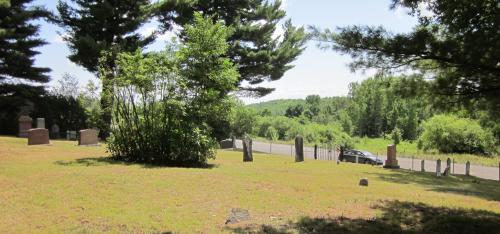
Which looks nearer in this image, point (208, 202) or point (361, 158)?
point (208, 202)

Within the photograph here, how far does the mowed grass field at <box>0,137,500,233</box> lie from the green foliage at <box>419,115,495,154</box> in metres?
36.5

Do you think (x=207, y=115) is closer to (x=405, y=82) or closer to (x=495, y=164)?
(x=405, y=82)

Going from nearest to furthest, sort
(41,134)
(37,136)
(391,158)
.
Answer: (37,136), (41,134), (391,158)

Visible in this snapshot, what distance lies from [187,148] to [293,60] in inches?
868

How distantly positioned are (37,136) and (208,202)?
15723 mm

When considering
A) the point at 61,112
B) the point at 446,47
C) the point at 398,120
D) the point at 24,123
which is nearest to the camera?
the point at 446,47

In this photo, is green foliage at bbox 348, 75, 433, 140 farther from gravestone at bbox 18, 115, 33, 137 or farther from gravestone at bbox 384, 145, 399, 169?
gravestone at bbox 18, 115, 33, 137

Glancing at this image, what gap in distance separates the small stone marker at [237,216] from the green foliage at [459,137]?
146 feet

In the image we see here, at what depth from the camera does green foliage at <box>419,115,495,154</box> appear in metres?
49.3

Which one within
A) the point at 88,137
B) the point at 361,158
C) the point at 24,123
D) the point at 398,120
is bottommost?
the point at 361,158

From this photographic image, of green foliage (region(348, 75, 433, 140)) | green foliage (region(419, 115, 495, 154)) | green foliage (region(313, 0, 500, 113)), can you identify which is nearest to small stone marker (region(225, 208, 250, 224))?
green foliage (region(313, 0, 500, 113))

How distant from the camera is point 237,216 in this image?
9.22 metres

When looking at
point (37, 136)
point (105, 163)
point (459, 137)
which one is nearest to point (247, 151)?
point (105, 163)

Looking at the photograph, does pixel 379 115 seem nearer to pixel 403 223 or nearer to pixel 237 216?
pixel 403 223
